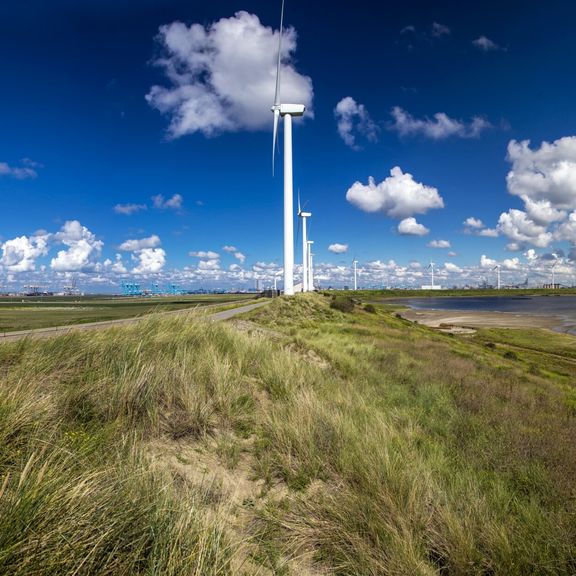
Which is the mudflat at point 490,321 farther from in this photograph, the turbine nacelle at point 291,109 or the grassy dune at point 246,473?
the grassy dune at point 246,473

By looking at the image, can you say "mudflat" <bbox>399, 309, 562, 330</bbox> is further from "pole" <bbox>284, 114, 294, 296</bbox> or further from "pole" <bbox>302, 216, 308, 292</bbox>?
"pole" <bbox>284, 114, 294, 296</bbox>

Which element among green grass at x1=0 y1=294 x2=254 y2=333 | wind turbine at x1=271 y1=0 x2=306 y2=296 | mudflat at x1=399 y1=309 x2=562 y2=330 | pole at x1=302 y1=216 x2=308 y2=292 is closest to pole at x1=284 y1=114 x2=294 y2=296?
wind turbine at x1=271 y1=0 x2=306 y2=296

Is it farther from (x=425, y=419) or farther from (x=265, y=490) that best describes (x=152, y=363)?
(x=425, y=419)

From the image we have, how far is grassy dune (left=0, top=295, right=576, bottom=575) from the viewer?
10.9 ft

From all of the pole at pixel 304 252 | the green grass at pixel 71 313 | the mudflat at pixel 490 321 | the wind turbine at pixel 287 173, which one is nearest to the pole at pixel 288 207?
the wind turbine at pixel 287 173

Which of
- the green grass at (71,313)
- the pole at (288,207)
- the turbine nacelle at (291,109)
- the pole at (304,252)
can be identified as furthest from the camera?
the pole at (304,252)

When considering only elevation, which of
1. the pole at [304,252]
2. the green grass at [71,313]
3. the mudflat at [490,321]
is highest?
the pole at [304,252]

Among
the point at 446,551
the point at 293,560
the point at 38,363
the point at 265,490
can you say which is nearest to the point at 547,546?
the point at 446,551

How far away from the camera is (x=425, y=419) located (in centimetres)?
972

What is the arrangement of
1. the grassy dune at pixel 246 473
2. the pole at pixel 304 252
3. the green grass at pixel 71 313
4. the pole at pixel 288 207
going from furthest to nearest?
the pole at pixel 304 252 < the pole at pixel 288 207 < the green grass at pixel 71 313 < the grassy dune at pixel 246 473

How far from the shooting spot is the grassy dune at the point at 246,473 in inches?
130

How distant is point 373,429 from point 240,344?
7133 millimetres

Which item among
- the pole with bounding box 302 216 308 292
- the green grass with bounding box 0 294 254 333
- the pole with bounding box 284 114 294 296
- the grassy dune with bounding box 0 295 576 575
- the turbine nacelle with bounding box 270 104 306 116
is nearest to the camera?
the grassy dune with bounding box 0 295 576 575

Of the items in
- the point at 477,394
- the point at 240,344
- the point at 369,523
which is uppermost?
the point at 240,344
